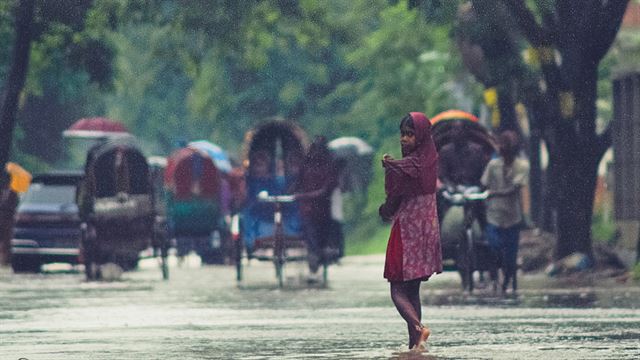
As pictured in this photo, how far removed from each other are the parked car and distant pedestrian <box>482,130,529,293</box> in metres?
9.67

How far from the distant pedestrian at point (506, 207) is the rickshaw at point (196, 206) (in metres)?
16.0

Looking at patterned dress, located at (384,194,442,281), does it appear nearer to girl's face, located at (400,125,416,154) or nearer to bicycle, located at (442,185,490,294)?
girl's face, located at (400,125,416,154)

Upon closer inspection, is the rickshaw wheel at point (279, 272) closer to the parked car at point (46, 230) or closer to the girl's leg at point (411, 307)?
the parked car at point (46, 230)

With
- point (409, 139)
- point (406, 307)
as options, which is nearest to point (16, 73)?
point (409, 139)

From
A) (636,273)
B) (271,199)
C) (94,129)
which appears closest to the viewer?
(636,273)

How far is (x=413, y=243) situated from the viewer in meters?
15.8

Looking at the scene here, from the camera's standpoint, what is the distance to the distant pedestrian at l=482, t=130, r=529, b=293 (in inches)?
986

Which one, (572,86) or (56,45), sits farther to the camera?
(56,45)

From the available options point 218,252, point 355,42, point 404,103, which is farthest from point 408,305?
point 355,42

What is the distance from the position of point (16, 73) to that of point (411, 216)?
2175 centimetres

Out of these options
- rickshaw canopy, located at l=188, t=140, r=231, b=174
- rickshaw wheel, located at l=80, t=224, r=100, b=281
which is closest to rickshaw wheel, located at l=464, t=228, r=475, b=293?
rickshaw wheel, located at l=80, t=224, r=100, b=281

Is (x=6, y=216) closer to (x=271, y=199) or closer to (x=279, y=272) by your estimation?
(x=271, y=199)

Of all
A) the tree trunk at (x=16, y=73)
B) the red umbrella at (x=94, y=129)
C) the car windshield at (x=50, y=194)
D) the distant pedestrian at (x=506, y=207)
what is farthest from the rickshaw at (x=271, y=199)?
the red umbrella at (x=94, y=129)

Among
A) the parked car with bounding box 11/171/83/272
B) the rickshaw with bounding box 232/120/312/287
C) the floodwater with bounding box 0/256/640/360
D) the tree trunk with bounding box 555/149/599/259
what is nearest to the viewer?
the floodwater with bounding box 0/256/640/360
